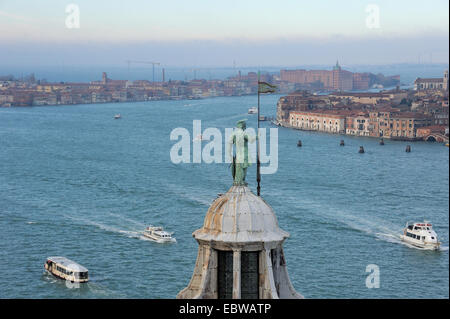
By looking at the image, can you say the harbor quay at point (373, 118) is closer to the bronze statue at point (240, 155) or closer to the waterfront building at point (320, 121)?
the waterfront building at point (320, 121)

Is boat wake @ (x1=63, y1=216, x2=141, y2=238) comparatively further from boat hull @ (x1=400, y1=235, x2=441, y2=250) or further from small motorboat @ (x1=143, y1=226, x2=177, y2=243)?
boat hull @ (x1=400, y1=235, x2=441, y2=250)

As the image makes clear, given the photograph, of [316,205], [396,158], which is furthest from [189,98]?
[316,205]

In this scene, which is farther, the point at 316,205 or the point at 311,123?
the point at 311,123

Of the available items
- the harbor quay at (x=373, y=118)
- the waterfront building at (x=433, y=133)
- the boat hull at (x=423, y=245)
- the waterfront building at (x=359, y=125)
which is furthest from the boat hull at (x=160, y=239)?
the waterfront building at (x=359, y=125)
